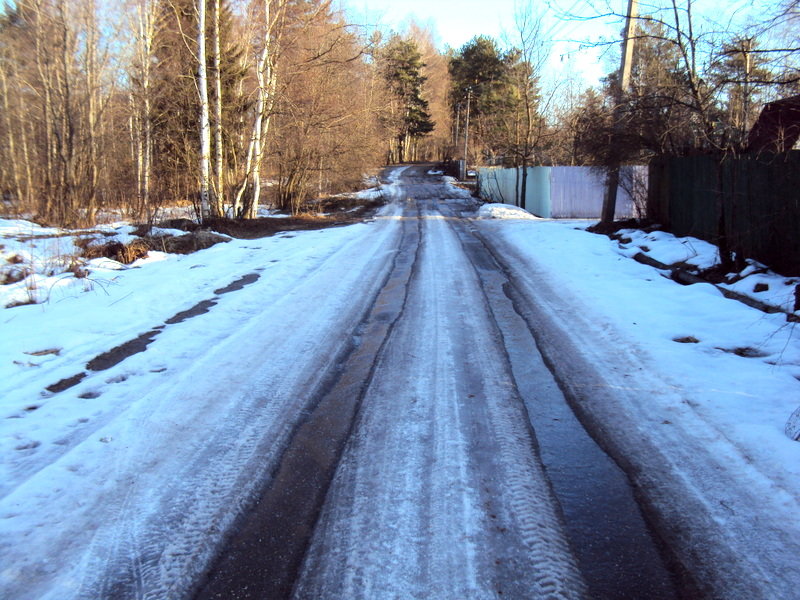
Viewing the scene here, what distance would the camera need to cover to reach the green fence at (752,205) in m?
7.92


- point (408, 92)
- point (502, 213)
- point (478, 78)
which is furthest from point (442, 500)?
point (408, 92)

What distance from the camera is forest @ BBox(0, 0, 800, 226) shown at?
42.0 ft

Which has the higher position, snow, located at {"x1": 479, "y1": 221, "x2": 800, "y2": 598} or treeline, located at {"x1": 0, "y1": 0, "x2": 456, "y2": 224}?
treeline, located at {"x1": 0, "y1": 0, "x2": 456, "y2": 224}

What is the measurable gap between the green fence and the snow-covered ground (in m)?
0.65

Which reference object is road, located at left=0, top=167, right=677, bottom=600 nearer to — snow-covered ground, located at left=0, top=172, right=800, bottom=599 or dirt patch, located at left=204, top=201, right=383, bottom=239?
snow-covered ground, located at left=0, top=172, right=800, bottom=599

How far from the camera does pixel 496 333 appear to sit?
20.0 ft

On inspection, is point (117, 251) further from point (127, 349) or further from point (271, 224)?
point (271, 224)

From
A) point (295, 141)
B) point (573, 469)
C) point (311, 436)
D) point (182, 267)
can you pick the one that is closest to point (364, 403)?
point (311, 436)

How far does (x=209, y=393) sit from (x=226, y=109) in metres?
17.7

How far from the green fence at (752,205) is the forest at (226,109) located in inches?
22.4

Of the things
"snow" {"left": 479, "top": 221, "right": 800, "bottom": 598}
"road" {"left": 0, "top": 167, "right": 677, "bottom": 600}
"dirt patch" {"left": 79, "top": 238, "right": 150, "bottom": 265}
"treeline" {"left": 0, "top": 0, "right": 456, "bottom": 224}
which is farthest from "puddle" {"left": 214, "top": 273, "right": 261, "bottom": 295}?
"treeline" {"left": 0, "top": 0, "right": 456, "bottom": 224}

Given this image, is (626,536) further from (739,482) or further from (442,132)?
(442,132)

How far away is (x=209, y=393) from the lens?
438 cm

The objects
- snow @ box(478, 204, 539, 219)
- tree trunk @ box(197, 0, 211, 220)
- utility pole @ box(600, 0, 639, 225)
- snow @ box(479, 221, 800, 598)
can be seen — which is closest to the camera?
snow @ box(479, 221, 800, 598)
